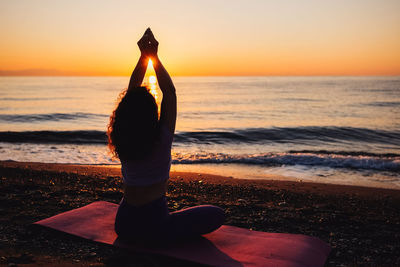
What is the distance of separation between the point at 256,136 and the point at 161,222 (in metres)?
15.6

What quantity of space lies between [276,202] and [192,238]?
2826mm

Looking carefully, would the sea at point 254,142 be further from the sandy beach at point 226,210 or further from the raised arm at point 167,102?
the sandy beach at point 226,210

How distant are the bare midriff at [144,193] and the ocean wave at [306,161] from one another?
8.18m

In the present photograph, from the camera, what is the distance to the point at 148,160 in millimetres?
3217

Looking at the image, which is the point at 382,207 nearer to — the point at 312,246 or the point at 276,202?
the point at 276,202

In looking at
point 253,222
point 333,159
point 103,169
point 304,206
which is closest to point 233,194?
point 304,206

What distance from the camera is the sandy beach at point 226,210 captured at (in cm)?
373

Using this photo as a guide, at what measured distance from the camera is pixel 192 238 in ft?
12.9

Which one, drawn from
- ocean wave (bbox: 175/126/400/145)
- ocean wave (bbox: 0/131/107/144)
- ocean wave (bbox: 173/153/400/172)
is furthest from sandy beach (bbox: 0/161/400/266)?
ocean wave (bbox: 175/126/400/145)

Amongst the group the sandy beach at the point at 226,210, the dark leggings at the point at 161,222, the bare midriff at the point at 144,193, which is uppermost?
the bare midriff at the point at 144,193

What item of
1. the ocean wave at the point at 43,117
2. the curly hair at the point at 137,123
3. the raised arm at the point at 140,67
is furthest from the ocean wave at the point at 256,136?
the curly hair at the point at 137,123

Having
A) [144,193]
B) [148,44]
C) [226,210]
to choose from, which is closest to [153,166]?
[144,193]

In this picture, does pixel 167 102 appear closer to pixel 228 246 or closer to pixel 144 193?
pixel 144 193

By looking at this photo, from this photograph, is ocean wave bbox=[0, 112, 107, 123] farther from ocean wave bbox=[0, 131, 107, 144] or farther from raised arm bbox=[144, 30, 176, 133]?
raised arm bbox=[144, 30, 176, 133]
